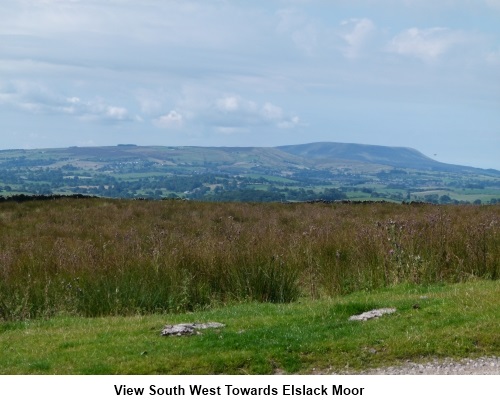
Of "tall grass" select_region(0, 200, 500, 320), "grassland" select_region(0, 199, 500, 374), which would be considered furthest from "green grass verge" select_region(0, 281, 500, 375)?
"tall grass" select_region(0, 200, 500, 320)

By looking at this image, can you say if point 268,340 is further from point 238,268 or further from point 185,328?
point 238,268

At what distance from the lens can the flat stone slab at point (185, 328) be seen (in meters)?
8.59

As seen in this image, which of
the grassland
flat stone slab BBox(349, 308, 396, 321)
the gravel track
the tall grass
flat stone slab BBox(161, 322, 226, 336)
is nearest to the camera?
the gravel track

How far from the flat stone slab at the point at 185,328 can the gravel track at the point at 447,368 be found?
213 centimetres

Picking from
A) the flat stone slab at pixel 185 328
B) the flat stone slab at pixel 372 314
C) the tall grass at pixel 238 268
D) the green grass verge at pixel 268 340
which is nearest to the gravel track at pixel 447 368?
the green grass verge at pixel 268 340

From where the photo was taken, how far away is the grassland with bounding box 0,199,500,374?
24.8ft

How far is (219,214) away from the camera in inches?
1209

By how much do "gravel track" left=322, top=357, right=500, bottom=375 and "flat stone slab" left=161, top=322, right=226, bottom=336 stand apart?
6.98ft

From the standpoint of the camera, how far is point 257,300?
1222 cm

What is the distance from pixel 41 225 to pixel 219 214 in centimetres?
898

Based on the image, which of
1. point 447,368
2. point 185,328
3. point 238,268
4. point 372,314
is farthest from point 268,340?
point 238,268

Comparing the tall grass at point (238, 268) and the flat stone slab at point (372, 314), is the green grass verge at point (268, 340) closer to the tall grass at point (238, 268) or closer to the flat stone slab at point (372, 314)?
the flat stone slab at point (372, 314)

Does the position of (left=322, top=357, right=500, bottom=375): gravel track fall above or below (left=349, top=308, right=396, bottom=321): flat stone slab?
below

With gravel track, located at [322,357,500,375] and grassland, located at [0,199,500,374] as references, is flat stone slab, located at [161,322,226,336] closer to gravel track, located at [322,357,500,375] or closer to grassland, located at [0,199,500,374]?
grassland, located at [0,199,500,374]
